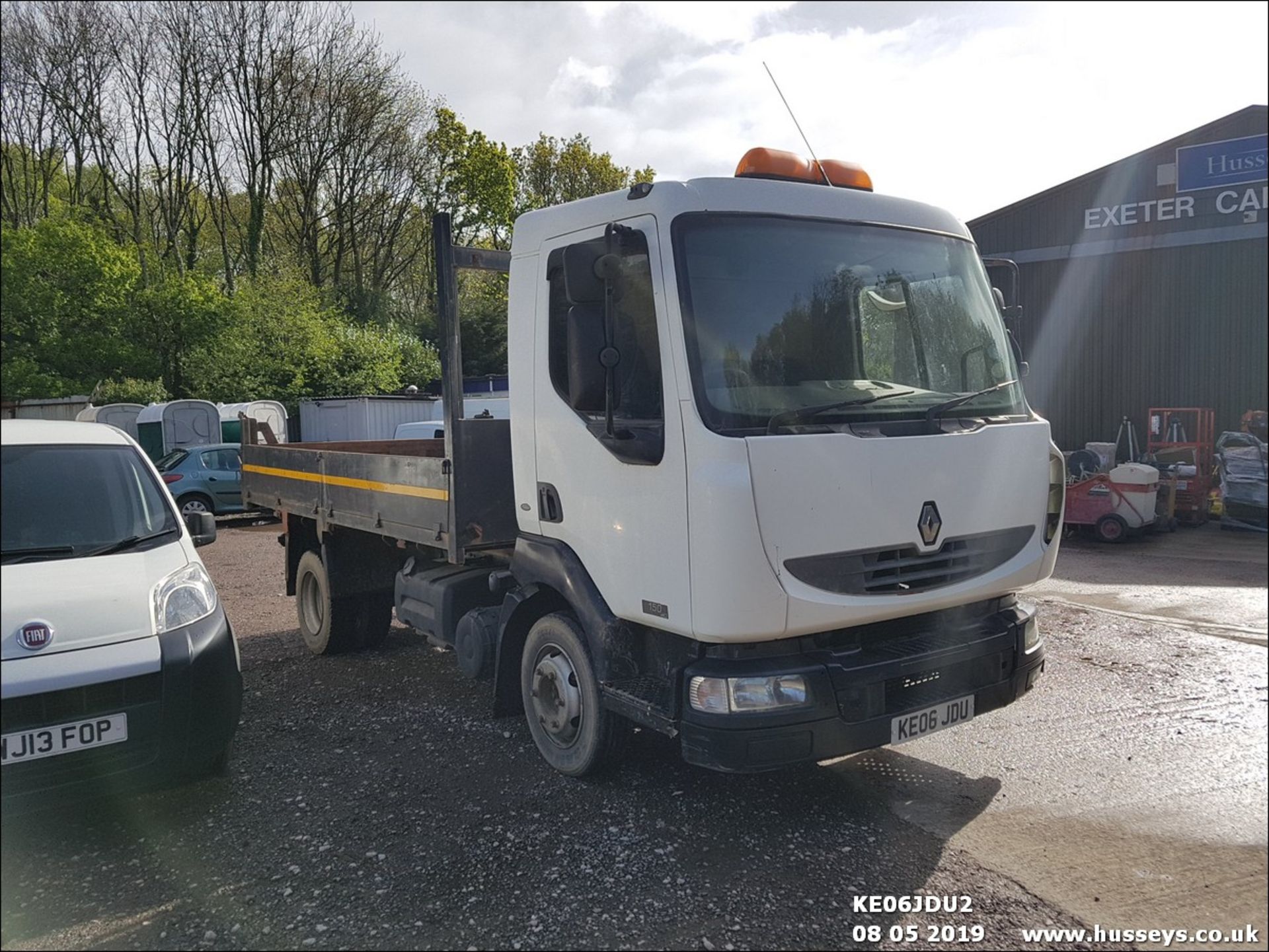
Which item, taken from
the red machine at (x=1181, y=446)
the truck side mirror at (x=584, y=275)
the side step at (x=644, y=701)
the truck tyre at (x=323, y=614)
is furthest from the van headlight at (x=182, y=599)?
the red machine at (x=1181, y=446)

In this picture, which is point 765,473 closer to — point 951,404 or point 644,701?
point 951,404

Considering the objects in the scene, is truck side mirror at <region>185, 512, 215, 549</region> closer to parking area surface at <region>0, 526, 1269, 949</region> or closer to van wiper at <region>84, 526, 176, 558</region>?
van wiper at <region>84, 526, 176, 558</region>

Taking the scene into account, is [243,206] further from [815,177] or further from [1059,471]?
[1059,471]

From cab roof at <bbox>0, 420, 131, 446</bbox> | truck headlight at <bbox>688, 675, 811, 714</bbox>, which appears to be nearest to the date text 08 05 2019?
truck headlight at <bbox>688, 675, 811, 714</bbox>

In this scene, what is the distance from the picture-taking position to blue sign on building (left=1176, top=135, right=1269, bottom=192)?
1.77 meters

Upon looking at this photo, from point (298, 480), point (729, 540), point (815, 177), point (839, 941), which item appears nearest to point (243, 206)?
point (298, 480)

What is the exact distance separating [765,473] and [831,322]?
0.87 metres

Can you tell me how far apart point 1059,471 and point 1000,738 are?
1.59 meters

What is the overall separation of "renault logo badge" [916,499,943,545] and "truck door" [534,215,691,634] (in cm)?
94

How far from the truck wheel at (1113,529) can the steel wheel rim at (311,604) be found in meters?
9.61

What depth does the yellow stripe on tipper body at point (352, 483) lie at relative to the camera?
4910 millimetres

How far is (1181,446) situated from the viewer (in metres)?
12.0

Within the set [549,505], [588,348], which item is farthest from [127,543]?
[588,348]

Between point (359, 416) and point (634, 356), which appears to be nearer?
point (634, 356)
